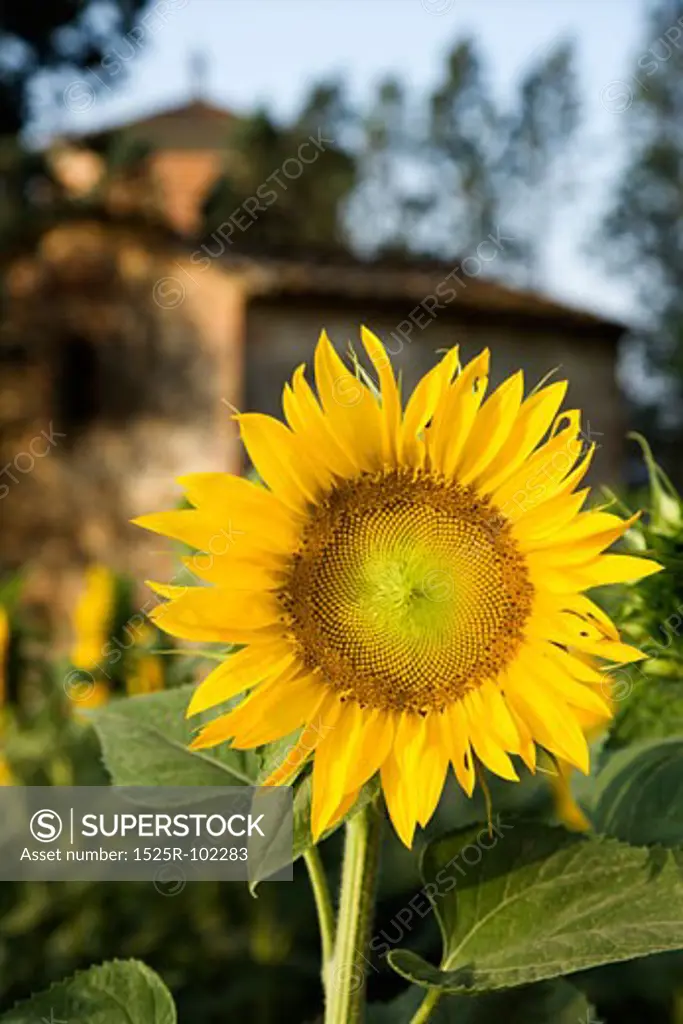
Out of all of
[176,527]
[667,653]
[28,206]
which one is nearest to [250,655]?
[176,527]

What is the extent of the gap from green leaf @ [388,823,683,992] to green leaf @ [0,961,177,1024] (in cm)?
19

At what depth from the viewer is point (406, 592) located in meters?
0.83

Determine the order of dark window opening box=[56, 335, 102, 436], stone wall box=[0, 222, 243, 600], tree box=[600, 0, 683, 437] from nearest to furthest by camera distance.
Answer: stone wall box=[0, 222, 243, 600] → dark window opening box=[56, 335, 102, 436] → tree box=[600, 0, 683, 437]

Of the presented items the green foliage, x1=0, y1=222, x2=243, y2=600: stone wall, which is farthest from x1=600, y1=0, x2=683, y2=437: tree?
the green foliage

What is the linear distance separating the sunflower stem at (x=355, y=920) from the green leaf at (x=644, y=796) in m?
0.19

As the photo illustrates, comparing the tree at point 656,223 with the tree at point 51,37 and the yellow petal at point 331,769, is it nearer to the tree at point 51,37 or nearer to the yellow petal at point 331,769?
the tree at point 51,37

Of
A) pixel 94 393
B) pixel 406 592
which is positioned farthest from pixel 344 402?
pixel 94 393

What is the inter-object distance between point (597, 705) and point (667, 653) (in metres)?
0.15

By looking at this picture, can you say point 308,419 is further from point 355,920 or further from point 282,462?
point 355,920

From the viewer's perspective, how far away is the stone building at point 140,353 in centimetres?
1145

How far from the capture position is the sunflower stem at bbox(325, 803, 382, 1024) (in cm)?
80

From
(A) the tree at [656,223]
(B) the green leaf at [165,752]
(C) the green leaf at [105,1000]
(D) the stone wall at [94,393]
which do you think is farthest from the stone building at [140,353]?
(C) the green leaf at [105,1000]

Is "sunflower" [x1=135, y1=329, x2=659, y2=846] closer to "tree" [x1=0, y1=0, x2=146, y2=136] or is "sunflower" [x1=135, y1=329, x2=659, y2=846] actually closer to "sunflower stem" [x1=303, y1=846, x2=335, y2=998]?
"sunflower stem" [x1=303, y1=846, x2=335, y2=998]

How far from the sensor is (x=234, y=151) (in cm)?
1639
